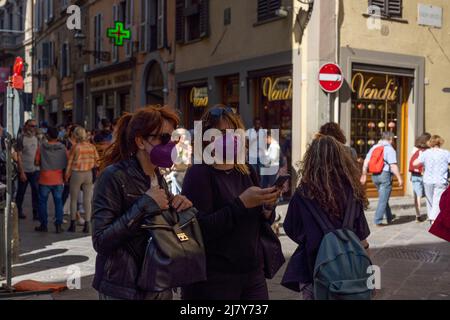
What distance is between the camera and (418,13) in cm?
1510

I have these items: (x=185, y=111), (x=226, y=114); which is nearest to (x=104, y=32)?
(x=185, y=111)

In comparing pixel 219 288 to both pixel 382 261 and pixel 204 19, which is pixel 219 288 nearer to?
pixel 382 261

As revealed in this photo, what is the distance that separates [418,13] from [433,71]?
1388mm

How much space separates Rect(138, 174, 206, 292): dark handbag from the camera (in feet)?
9.12

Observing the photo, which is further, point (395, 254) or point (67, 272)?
point (395, 254)

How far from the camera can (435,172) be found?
10625mm

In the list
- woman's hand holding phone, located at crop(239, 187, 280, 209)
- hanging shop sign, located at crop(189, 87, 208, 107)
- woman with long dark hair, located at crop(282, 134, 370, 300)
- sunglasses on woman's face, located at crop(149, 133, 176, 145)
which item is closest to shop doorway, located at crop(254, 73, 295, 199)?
hanging shop sign, located at crop(189, 87, 208, 107)

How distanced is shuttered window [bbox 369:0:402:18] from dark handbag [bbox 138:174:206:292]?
1262 cm

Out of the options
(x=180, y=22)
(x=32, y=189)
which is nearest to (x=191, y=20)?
(x=180, y=22)

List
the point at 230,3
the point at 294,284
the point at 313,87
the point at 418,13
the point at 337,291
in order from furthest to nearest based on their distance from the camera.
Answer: the point at 230,3
the point at 418,13
the point at 313,87
the point at 294,284
the point at 337,291

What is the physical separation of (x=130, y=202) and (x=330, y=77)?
438 inches

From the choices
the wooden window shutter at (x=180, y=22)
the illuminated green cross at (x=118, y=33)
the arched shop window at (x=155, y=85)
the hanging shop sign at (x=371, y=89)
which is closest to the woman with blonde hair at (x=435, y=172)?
the hanging shop sign at (x=371, y=89)

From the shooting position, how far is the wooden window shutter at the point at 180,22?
1867cm
